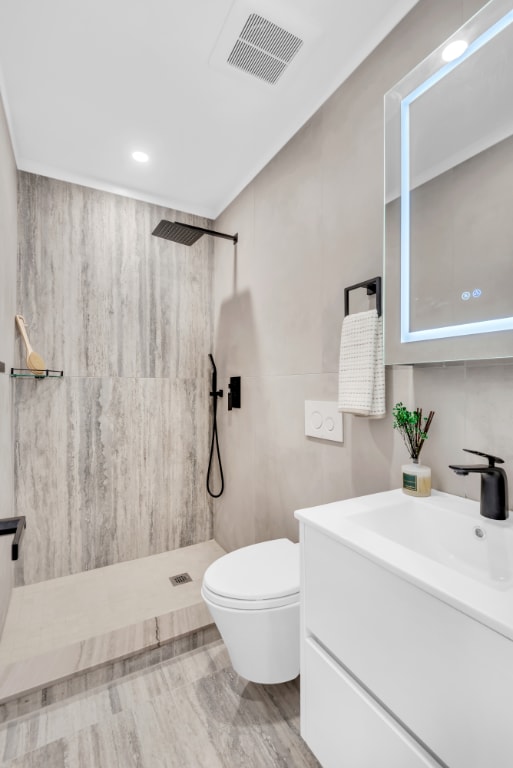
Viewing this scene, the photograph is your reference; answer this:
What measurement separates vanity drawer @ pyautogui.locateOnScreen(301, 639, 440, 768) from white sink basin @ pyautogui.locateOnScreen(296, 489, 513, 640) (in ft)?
1.13

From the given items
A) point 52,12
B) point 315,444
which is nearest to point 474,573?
point 315,444

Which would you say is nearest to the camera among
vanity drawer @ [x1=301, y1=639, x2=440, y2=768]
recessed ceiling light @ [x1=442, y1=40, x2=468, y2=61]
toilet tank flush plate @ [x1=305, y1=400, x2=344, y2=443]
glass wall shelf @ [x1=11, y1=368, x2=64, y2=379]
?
vanity drawer @ [x1=301, y1=639, x2=440, y2=768]

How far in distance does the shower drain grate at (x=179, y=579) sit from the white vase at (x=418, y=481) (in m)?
1.66

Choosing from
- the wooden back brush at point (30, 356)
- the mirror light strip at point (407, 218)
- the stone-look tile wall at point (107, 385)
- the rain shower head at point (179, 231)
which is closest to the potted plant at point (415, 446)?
the mirror light strip at point (407, 218)

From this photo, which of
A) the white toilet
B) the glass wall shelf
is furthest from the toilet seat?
the glass wall shelf

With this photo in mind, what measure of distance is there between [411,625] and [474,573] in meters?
0.35

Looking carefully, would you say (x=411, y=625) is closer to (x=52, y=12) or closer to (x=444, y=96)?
(x=444, y=96)

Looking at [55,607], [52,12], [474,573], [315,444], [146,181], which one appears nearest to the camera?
[474,573]

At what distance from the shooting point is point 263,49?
Answer: 57.4 inches

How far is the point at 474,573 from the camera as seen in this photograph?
0.93 m

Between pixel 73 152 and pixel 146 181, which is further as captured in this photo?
pixel 146 181

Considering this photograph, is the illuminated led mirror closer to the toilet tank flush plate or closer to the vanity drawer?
the toilet tank flush plate

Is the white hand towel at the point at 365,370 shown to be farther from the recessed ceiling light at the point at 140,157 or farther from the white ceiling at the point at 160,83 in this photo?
the recessed ceiling light at the point at 140,157

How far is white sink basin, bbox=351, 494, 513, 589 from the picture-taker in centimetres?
89
